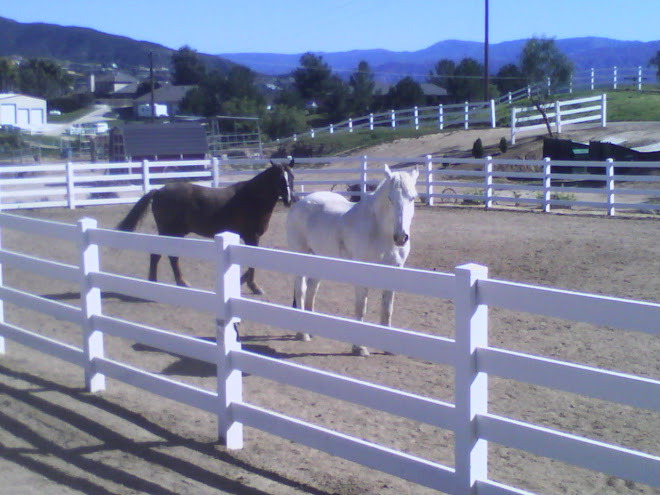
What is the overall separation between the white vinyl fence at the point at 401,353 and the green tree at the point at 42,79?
10568cm

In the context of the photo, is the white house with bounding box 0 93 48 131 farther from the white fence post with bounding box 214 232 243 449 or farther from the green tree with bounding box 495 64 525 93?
the white fence post with bounding box 214 232 243 449

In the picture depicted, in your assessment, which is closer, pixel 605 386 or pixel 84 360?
pixel 605 386

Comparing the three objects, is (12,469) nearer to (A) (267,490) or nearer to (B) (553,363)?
(A) (267,490)

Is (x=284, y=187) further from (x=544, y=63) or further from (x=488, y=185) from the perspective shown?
(x=544, y=63)

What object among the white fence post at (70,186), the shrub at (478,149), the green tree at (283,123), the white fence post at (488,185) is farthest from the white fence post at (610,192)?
the green tree at (283,123)

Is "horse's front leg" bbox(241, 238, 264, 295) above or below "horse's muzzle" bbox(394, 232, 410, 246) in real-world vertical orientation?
below

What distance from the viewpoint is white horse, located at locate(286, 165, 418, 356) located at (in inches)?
268

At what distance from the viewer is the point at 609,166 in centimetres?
1764

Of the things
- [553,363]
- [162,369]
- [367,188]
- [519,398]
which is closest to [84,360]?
[162,369]

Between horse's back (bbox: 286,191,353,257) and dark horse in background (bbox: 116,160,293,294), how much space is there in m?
1.55

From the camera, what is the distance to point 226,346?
4824mm

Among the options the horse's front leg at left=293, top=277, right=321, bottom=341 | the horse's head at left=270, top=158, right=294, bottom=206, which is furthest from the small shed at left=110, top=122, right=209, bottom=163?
the horse's front leg at left=293, top=277, right=321, bottom=341

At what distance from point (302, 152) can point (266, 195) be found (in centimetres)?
3236

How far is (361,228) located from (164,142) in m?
25.2
